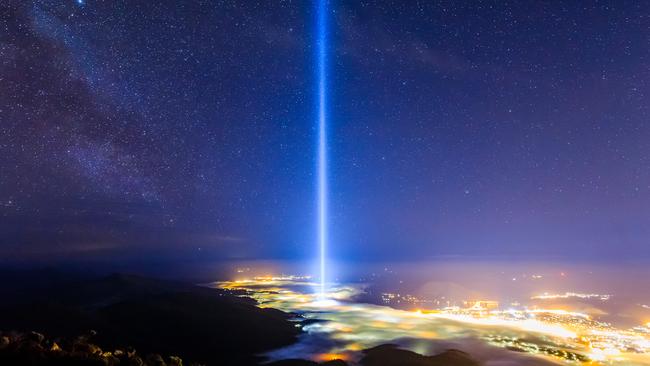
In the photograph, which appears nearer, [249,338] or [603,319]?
[249,338]

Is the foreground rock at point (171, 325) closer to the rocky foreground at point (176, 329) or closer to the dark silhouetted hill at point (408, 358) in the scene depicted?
the rocky foreground at point (176, 329)

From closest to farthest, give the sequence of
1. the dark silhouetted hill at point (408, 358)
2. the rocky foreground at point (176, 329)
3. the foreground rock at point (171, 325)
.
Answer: the dark silhouetted hill at point (408, 358) < the rocky foreground at point (176, 329) < the foreground rock at point (171, 325)

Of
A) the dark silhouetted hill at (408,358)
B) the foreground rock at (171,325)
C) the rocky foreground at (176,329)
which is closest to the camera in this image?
the dark silhouetted hill at (408,358)

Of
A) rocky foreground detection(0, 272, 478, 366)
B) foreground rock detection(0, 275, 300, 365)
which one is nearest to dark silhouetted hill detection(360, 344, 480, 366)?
rocky foreground detection(0, 272, 478, 366)

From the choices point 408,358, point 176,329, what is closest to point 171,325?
point 176,329

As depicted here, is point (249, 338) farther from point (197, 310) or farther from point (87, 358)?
point (87, 358)

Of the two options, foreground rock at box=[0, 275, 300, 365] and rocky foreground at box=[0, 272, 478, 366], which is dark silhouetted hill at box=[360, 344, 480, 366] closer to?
rocky foreground at box=[0, 272, 478, 366]

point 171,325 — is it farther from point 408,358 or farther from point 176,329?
point 408,358

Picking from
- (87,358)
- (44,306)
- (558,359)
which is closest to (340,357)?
(558,359)

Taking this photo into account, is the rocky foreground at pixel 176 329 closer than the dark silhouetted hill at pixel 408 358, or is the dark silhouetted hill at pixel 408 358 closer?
the dark silhouetted hill at pixel 408 358

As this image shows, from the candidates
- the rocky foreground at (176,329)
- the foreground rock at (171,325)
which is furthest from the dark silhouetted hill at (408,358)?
the foreground rock at (171,325)

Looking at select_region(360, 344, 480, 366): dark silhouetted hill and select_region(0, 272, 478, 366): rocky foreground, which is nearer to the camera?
Result: select_region(360, 344, 480, 366): dark silhouetted hill
